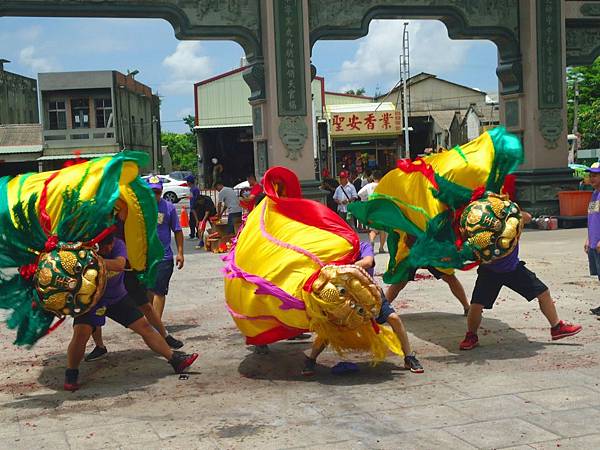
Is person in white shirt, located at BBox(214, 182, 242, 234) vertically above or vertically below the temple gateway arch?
below

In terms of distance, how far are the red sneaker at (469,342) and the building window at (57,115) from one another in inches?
1492

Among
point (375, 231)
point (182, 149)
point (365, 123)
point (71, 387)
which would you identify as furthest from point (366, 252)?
point (182, 149)

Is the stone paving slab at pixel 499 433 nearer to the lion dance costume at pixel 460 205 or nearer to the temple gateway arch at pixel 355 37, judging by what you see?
the lion dance costume at pixel 460 205

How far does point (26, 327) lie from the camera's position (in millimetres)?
6117

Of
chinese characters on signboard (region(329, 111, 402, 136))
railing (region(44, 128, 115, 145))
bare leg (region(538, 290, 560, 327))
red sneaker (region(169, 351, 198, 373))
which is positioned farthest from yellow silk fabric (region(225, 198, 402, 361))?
railing (region(44, 128, 115, 145))

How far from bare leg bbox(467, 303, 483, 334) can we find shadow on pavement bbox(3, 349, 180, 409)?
2673 mm

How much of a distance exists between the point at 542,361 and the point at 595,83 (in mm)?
36157

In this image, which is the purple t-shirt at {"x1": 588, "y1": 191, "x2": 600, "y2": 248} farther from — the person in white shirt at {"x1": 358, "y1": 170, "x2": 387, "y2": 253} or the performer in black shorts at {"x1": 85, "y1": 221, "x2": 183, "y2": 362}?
the person in white shirt at {"x1": 358, "y1": 170, "x2": 387, "y2": 253}

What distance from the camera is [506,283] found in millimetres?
6984

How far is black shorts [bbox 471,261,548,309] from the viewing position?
694 centimetres

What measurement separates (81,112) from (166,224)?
36305mm

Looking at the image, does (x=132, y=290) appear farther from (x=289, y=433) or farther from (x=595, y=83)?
(x=595, y=83)

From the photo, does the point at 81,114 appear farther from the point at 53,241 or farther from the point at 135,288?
the point at 53,241

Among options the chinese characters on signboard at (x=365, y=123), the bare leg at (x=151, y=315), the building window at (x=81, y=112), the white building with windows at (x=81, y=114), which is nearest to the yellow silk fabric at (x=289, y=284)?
the bare leg at (x=151, y=315)
